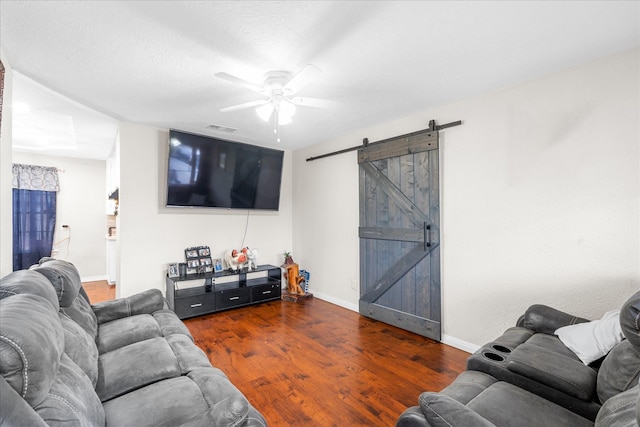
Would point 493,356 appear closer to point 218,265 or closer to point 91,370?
point 91,370

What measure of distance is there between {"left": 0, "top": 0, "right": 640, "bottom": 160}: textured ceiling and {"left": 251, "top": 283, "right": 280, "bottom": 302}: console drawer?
2641mm

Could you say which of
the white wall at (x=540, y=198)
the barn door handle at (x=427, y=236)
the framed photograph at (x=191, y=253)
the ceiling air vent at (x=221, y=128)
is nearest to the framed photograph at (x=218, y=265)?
the framed photograph at (x=191, y=253)

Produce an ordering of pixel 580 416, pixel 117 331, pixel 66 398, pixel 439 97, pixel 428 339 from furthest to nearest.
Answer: pixel 428 339 → pixel 439 97 → pixel 117 331 → pixel 580 416 → pixel 66 398

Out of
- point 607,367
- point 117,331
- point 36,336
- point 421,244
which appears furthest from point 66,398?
point 421,244

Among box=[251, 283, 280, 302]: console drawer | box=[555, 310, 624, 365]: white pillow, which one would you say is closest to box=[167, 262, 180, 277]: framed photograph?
box=[251, 283, 280, 302]: console drawer

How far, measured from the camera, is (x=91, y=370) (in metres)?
1.47

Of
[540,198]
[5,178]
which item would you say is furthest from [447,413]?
[5,178]

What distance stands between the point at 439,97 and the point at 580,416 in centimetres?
259

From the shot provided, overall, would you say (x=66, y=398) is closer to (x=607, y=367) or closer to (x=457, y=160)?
(x=607, y=367)

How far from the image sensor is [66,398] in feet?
3.33

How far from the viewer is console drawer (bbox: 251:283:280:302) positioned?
4.35m

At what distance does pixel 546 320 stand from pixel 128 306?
324 cm

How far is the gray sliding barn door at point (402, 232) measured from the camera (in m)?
3.20

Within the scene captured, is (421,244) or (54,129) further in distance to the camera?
(54,129)
